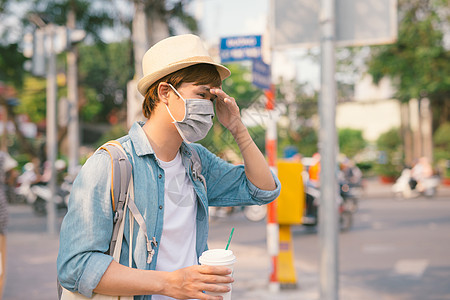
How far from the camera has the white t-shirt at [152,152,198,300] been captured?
1.63m

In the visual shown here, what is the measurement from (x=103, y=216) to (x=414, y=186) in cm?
1850

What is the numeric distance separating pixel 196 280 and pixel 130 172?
1.28ft

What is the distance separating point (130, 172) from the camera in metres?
1.53

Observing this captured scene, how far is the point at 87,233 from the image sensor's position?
1424 mm

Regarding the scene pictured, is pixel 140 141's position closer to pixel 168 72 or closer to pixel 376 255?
pixel 168 72

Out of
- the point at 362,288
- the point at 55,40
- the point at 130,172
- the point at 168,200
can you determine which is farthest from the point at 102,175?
the point at 55,40

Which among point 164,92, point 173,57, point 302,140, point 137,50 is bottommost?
point 302,140

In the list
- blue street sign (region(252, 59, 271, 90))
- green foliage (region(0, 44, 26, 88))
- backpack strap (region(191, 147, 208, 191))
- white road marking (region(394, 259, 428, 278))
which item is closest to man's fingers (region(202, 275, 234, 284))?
backpack strap (region(191, 147, 208, 191))

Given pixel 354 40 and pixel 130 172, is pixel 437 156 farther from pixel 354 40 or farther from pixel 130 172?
pixel 130 172

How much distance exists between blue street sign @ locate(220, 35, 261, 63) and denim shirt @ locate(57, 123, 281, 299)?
3334mm

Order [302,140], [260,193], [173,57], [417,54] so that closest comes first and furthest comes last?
[173,57] < [260,193] < [417,54] < [302,140]

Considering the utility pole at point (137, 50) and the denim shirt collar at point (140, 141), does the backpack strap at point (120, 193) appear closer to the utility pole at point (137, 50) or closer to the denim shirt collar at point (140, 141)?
the denim shirt collar at point (140, 141)

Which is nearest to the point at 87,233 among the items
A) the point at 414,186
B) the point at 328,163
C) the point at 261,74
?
the point at 328,163

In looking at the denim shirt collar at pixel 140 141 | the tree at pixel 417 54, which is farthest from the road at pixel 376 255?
the tree at pixel 417 54
